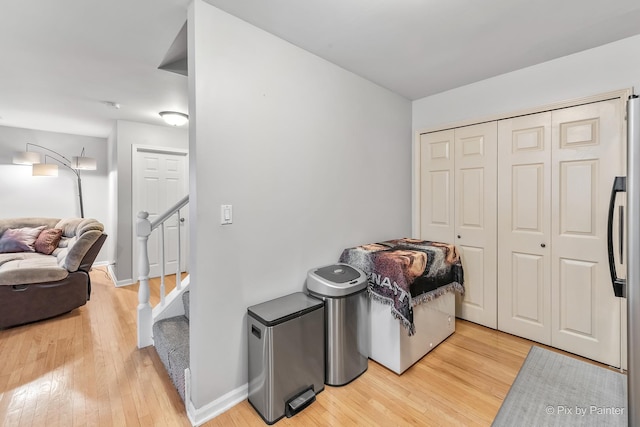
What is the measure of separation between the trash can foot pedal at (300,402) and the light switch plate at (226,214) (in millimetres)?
1159

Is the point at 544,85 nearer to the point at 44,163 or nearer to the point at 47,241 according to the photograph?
the point at 47,241

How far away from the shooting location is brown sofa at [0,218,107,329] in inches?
114

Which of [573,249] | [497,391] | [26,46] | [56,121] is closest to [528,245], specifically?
[573,249]

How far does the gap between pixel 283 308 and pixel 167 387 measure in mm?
1023

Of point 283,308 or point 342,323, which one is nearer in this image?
point 283,308

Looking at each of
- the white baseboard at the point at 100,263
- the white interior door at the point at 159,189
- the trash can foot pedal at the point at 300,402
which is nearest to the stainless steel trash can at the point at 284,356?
the trash can foot pedal at the point at 300,402

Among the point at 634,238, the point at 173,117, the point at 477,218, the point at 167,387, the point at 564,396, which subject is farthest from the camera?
the point at 173,117

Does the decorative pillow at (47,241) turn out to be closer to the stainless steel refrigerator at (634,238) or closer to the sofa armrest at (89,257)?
the sofa armrest at (89,257)

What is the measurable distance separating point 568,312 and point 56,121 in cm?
651

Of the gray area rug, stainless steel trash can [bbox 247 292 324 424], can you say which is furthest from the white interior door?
the gray area rug

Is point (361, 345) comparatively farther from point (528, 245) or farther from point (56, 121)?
point (56, 121)

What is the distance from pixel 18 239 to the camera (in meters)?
3.83

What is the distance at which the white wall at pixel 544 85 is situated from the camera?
2082 mm

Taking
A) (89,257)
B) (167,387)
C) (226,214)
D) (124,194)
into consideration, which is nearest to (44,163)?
(124,194)
